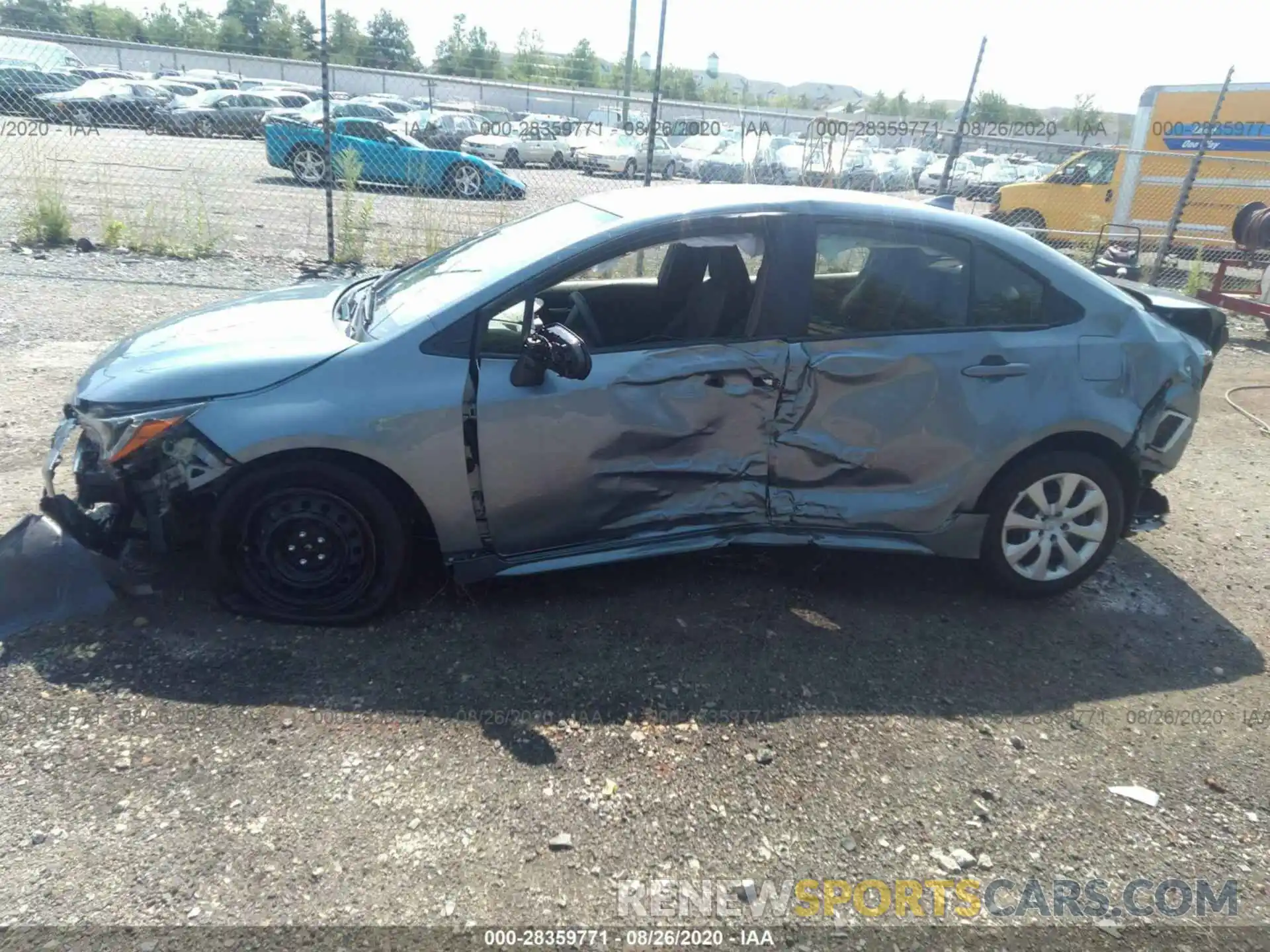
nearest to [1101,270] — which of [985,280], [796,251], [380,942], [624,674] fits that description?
[985,280]

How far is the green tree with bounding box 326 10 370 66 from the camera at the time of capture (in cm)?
1360

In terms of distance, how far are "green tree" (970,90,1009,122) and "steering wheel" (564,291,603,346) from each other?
38.6 m

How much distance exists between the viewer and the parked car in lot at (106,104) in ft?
61.5

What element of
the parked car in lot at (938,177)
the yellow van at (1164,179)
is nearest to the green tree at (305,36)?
the yellow van at (1164,179)

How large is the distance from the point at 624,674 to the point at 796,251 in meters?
1.88

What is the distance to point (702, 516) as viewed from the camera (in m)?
3.85

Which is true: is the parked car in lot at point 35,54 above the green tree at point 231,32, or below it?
below

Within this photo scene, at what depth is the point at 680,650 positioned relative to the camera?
143 inches

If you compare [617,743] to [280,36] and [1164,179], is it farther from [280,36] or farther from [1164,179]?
[280,36]

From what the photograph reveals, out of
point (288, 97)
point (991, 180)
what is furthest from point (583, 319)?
point (288, 97)

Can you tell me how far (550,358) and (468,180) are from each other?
533 inches

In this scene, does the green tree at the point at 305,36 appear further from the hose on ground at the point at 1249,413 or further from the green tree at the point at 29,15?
the hose on ground at the point at 1249,413

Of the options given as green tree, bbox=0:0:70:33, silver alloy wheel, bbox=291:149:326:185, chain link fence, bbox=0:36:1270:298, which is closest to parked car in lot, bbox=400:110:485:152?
chain link fence, bbox=0:36:1270:298

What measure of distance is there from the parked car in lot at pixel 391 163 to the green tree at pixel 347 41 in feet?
4.01
